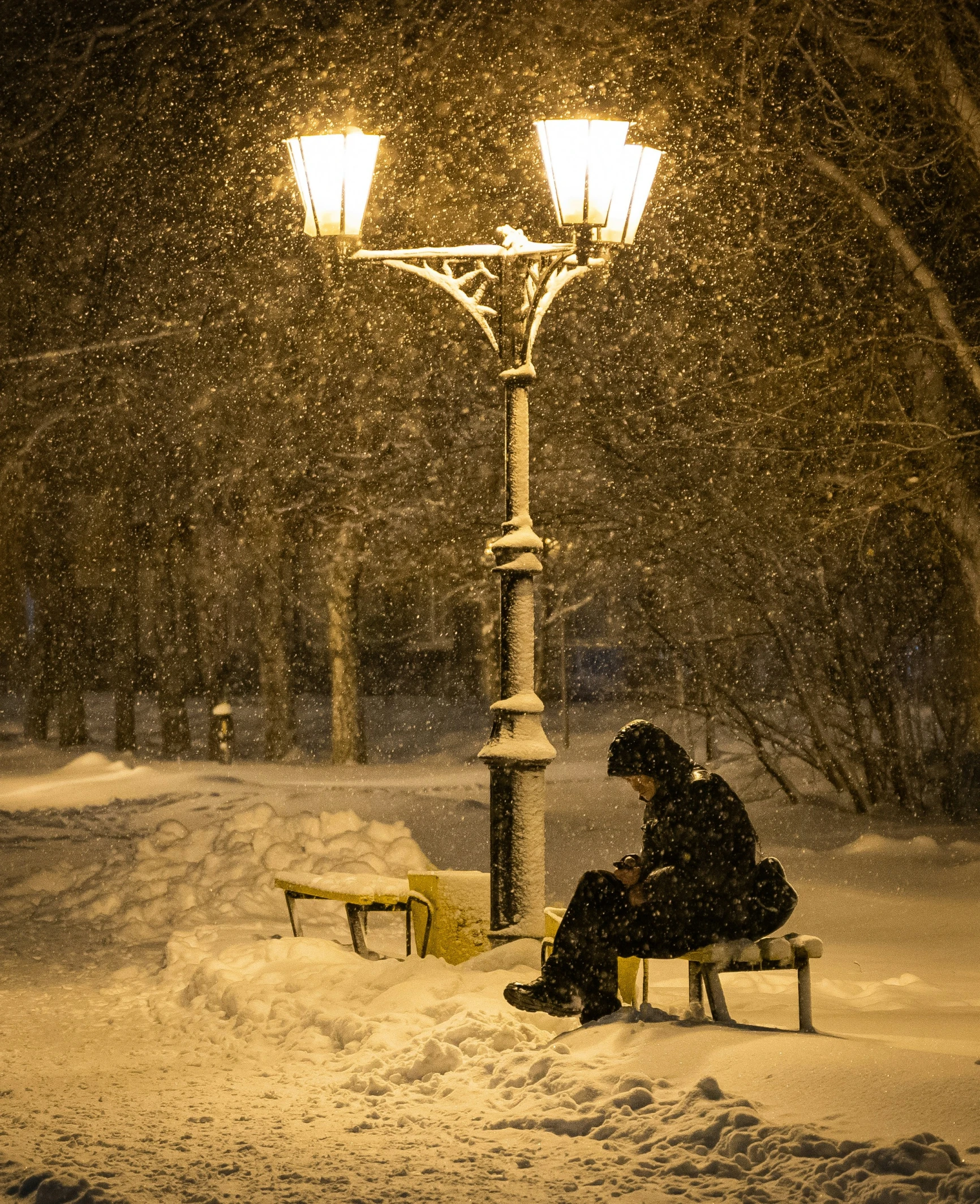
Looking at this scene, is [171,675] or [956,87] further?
[171,675]

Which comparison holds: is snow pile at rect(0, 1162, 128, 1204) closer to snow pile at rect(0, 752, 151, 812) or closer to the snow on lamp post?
the snow on lamp post

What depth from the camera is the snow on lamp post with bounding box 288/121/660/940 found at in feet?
25.4

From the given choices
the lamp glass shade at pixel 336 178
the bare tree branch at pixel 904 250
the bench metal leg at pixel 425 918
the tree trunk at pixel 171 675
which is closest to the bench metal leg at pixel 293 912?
the bench metal leg at pixel 425 918

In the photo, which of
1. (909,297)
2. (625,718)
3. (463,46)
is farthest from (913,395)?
(625,718)

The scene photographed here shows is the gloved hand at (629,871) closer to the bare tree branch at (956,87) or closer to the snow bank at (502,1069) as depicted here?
the snow bank at (502,1069)

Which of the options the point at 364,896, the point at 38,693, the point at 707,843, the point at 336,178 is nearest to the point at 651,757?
the point at 707,843

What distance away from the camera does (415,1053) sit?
6383 mm

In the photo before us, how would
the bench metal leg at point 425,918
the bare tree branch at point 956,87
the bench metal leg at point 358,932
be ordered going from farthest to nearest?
the bare tree branch at point 956,87 < the bench metal leg at point 358,932 < the bench metal leg at point 425,918

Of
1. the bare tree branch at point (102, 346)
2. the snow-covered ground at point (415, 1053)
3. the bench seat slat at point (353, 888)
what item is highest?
the bare tree branch at point (102, 346)

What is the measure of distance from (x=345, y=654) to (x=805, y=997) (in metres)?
19.3

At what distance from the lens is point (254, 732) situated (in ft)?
127

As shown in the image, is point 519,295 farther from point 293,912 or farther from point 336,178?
point 293,912

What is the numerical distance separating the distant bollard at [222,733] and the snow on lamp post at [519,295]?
1798cm

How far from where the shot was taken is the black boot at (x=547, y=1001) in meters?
6.71
